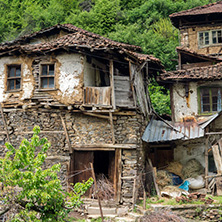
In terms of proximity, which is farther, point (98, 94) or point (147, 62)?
point (147, 62)

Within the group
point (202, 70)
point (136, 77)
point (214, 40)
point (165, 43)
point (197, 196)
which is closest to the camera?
point (197, 196)

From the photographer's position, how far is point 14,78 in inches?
619

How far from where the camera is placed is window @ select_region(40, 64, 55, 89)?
15240 millimetres

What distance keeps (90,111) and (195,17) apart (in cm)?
1119

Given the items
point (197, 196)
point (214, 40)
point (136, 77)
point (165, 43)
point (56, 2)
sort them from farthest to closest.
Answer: point (56, 2)
point (165, 43)
point (214, 40)
point (136, 77)
point (197, 196)

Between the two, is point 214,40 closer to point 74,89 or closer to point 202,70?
point 202,70

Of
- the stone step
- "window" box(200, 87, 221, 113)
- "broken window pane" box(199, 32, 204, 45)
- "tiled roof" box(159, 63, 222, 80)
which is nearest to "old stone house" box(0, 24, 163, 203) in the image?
the stone step

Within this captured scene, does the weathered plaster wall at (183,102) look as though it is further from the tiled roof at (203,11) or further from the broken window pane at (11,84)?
the broken window pane at (11,84)

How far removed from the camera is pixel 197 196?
14562mm

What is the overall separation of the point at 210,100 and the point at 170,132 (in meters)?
2.89

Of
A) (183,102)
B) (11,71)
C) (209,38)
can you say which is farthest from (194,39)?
(11,71)

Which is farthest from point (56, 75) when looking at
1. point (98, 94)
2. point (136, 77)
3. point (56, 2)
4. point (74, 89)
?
point (56, 2)

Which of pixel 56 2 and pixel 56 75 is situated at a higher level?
pixel 56 2

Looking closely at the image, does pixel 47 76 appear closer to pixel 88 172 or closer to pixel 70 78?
pixel 70 78
